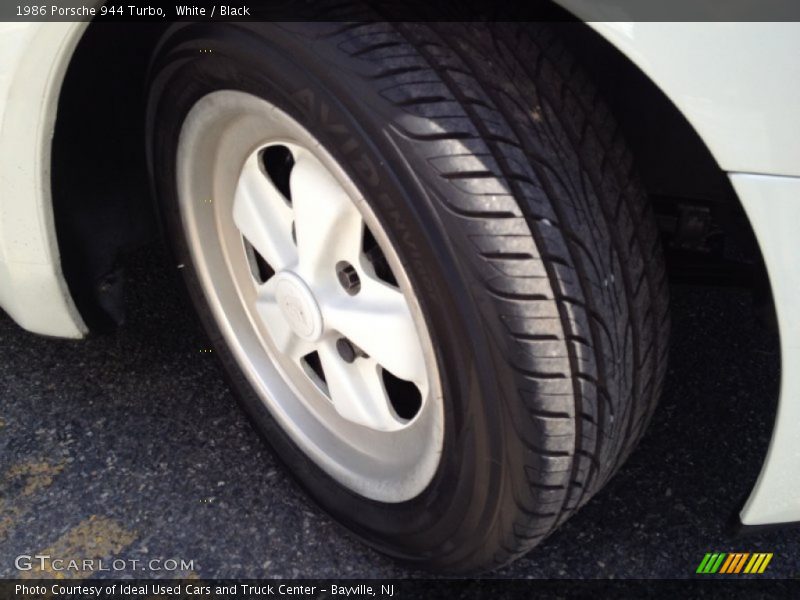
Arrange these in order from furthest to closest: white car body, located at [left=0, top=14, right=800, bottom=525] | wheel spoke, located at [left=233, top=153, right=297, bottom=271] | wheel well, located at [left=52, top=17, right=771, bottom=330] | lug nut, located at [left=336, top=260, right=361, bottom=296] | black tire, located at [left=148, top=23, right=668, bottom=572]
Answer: wheel spoke, located at [left=233, top=153, right=297, bottom=271] → lug nut, located at [left=336, top=260, right=361, bottom=296] → wheel well, located at [left=52, top=17, right=771, bottom=330] → black tire, located at [left=148, top=23, right=668, bottom=572] → white car body, located at [left=0, top=14, right=800, bottom=525]

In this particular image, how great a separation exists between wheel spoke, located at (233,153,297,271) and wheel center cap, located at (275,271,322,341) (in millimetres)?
41

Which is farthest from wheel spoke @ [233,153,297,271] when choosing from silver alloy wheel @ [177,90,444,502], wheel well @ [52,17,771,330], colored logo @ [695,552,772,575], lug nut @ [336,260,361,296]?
colored logo @ [695,552,772,575]

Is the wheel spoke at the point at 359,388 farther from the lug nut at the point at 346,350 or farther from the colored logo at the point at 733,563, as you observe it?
the colored logo at the point at 733,563

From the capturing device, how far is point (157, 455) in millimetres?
1672

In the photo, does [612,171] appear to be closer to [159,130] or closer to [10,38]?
[159,130]

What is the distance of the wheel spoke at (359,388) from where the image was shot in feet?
4.44

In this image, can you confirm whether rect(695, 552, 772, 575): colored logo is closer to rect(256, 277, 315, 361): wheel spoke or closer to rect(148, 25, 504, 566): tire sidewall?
rect(148, 25, 504, 566): tire sidewall

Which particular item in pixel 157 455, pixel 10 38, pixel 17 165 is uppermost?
pixel 10 38

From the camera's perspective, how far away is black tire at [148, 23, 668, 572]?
0.99 meters

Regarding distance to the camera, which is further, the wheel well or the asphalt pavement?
the asphalt pavement

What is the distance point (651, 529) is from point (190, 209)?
989 mm

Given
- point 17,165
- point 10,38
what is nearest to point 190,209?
point 17,165

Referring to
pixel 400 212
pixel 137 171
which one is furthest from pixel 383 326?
pixel 137 171

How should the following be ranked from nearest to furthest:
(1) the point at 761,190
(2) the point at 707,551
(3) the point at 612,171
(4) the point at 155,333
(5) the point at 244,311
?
(1) the point at 761,190
(3) the point at 612,171
(2) the point at 707,551
(5) the point at 244,311
(4) the point at 155,333
